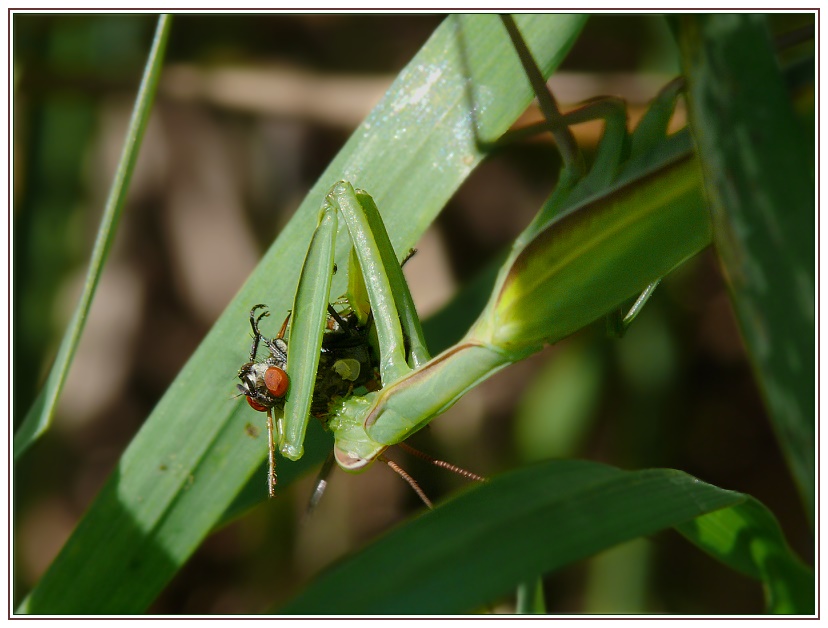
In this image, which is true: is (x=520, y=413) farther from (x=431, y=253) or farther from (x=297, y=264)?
(x=297, y=264)

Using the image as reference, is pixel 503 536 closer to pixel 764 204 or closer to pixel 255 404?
pixel 255 404

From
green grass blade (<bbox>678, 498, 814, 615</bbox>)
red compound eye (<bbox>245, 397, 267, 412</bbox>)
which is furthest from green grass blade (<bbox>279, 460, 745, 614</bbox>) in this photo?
red compound eye (<bbox>245, 397, 267, 412</bbox>)

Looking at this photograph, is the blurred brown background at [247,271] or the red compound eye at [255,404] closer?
the red compound eye at [255,404]

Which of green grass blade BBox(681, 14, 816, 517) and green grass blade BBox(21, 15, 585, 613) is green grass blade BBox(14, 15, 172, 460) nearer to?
green grass blade BBox(21, 15, 585, 613)

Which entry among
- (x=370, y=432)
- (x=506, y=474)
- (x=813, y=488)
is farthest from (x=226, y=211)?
(x=813, y=488)

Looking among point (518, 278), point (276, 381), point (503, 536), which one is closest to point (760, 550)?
point (503, 536)

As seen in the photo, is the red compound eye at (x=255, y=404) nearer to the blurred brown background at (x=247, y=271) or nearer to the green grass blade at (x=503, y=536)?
the green grass blade at (x=503, y=536)

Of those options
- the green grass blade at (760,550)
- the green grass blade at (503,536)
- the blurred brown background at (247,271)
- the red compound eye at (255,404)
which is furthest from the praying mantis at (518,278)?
the blurred brown background at (247,271)
